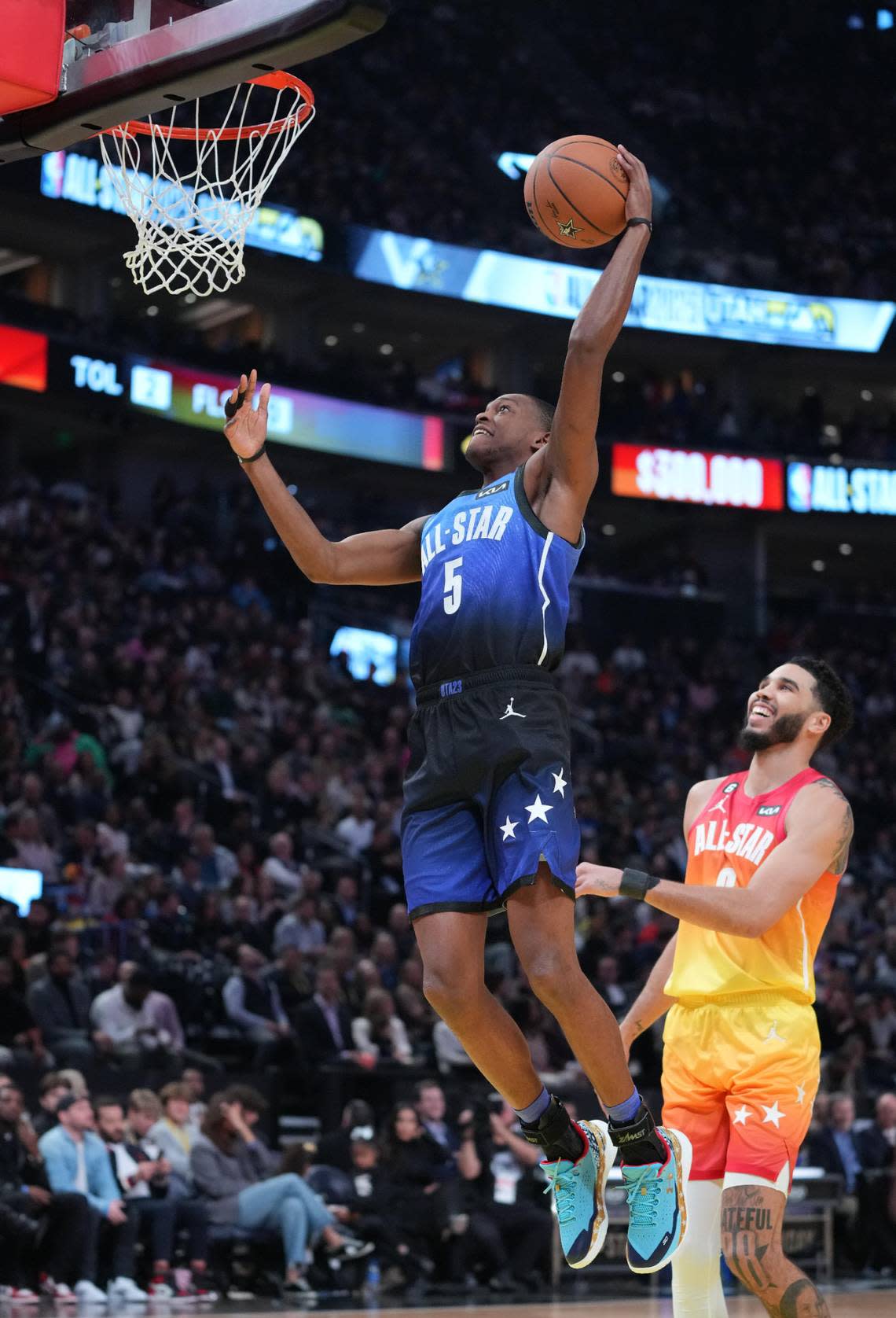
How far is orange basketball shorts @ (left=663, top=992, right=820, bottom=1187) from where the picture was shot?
5324 millimetres

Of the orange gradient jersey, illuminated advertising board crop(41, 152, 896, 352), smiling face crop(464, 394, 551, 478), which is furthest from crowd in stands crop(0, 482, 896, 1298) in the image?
smiling face crop(464, 394, 551, 478)

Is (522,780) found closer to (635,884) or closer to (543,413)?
(635,884)

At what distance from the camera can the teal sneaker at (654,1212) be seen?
4852 millimetres

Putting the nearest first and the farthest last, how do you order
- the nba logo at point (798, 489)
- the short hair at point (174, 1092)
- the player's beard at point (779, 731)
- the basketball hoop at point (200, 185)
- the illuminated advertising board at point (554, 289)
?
the player's beard at point (779, 731) → the basketball hoop at point (200, 185) → the short hair at point (174, 1092) → the illuminated advertising board at point (554, 289) → the nba logo at point (798, 489)

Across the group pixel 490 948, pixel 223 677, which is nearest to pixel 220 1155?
pixel 490 948

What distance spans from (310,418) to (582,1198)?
2201 centimetres

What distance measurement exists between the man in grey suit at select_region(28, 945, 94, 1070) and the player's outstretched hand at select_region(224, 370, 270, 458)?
7.32 metres

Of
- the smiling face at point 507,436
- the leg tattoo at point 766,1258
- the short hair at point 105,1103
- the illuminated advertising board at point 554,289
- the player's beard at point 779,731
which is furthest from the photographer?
the illuminated advertising board at point 554,289

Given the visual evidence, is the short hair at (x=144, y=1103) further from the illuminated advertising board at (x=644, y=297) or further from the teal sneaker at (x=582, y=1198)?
the illuminated advertising board at (x=644, y=297)

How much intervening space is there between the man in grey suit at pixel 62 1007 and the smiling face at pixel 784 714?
6.97 m

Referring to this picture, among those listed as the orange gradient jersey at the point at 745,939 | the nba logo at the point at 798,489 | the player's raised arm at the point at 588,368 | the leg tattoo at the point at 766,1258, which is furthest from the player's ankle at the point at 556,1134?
the nba logo at the point at 798,489

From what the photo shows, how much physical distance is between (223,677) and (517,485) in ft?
47.5

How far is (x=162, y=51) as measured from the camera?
599 cm

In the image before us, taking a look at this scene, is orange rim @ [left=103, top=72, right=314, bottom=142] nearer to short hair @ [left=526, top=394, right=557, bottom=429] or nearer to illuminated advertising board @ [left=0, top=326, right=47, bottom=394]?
short hair @ [left=526, top=394, right=557, bottom=429]
